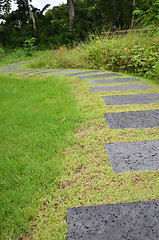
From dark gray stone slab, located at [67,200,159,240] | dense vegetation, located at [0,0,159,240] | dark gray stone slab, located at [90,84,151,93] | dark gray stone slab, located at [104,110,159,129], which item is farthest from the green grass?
dark gray stone slab, located at [90,84,151,93]

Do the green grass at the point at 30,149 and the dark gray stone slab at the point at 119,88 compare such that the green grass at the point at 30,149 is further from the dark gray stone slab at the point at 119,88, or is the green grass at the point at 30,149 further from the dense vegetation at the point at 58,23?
the dense vegetation at the point at 58,23

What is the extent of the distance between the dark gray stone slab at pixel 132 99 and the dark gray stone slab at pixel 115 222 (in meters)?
1.72

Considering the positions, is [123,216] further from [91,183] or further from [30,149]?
[30,149]

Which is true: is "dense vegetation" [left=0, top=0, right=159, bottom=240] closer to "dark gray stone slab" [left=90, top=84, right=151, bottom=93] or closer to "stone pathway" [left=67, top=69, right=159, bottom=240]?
"stone pathway" [left=67, top=69, right=159, bottom=240]

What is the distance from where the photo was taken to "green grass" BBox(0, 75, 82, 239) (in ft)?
3.52

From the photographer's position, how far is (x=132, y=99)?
8.95 feet

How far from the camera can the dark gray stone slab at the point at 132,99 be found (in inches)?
103

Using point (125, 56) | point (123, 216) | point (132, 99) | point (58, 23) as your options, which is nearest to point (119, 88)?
point (132, 99)

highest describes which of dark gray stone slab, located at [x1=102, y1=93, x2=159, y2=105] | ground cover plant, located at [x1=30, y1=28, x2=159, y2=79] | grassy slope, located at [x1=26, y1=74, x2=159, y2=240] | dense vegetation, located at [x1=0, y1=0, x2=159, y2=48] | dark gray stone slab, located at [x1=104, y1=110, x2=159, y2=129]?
dense vegetation, located at [x1=0, y1=0, x2=159, y2=48]

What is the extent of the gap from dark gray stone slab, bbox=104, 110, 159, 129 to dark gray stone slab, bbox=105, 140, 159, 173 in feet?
1.15

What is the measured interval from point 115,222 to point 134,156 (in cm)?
61

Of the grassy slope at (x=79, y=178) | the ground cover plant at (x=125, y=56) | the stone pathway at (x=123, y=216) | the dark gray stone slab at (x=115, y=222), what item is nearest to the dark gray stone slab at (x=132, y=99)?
the grassy slope at (x=79, y=178)

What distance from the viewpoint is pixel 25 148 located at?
170cm

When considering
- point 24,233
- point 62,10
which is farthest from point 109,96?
point 62,10
